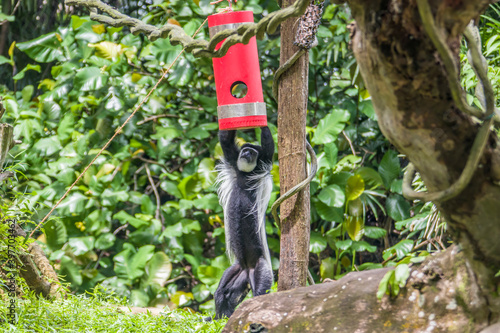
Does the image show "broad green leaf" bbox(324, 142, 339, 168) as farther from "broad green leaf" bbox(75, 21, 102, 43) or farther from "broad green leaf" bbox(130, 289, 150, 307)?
"broad green leaf" bbox(75, 21, 102, 43)

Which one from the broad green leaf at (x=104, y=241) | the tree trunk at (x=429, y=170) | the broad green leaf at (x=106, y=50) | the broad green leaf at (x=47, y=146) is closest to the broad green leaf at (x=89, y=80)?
the broad green leaf at (x=106, y=50)

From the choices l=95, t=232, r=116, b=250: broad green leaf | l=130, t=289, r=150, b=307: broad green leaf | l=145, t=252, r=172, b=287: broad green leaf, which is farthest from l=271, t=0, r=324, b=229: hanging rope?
l=95, t=232, r=116, b=250: broad green leaf

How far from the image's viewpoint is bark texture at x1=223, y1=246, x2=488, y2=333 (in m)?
0.93

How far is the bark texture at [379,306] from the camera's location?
0.93 meters

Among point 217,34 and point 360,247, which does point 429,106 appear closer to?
point 217,34

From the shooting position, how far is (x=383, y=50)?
2.21 ft

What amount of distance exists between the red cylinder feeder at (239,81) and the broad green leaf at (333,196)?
4.49ft

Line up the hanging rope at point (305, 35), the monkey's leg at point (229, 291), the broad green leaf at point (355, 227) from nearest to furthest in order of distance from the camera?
the hanging rope at point (305, 35), the monkey's leg at point (229, 291), the broad green leaf at point (355, 227)

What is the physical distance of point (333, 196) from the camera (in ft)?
9.37

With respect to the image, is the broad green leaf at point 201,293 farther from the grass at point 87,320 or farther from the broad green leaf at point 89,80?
the broad green leaf at point 89,80

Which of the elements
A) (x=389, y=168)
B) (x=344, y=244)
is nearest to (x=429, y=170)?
(x=344, y=244)

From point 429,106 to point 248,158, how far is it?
1.14 meters

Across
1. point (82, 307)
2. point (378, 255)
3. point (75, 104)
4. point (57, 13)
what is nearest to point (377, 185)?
point (378, 255)

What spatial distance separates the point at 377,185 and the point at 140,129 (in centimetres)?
179
